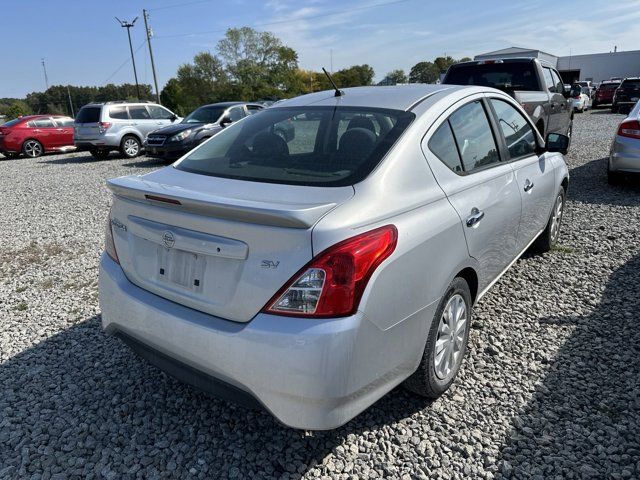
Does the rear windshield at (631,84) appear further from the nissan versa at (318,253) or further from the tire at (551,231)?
the nissan versa at (318,253)

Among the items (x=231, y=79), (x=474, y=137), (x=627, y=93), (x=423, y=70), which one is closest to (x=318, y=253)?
(x=474, y=137)

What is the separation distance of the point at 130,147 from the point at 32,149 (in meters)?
5.24

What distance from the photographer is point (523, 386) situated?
111 inches

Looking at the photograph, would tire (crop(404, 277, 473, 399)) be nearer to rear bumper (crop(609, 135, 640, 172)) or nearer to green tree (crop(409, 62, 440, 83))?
rear bumper (crop(609, 135, 640, 172))

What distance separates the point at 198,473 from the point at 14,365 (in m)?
1.81

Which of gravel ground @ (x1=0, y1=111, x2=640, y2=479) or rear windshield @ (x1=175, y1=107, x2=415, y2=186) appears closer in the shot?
gravel ground @ (x1=0, y1=111, x2=640, y2=479)

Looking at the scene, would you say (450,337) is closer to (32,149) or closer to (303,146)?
(303,146)

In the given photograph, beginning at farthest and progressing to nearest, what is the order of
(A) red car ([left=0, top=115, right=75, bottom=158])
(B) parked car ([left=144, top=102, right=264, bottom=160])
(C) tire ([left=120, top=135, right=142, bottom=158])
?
(A) red car ([left=0, top=115, right=75, bottom=158])
(C) tire ([left=120, top=135, right=142, bottom=158])
(B) parked car ([left=144, top=102, right=264, bottom=160])

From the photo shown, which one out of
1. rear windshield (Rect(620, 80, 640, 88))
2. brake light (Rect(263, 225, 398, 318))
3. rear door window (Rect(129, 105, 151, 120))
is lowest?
brake light (Rect(263, 225, 398, 318))

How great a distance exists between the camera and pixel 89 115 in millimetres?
15047

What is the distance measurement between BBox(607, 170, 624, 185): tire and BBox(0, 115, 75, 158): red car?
58.8ft

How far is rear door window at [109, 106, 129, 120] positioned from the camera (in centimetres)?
1505

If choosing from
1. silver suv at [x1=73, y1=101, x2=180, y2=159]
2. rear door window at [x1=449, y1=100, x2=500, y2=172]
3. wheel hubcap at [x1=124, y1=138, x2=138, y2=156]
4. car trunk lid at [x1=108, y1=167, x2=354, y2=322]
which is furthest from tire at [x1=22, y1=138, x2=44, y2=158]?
rear door window at [x1=449, y1=100, x2=500, y2=172]

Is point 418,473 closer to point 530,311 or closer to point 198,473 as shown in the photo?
point 198,473
